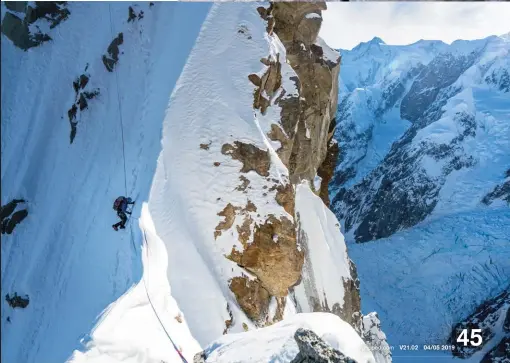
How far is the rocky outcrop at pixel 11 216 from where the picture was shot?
65.8 ft

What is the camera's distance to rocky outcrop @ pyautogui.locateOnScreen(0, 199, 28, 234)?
20.1 meters

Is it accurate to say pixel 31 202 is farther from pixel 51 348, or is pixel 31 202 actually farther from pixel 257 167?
pixel 257 167

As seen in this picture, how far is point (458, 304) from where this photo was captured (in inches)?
2753

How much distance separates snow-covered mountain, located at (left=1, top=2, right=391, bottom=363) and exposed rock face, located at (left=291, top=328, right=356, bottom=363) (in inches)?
13.2

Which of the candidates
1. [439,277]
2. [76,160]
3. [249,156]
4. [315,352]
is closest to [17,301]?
[76,160]

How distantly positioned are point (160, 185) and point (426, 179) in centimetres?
10953

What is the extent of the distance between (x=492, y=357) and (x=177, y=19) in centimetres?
6716

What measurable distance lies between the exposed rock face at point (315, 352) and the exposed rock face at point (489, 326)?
218ft

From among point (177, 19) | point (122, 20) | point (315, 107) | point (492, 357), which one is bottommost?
point (492, 357)

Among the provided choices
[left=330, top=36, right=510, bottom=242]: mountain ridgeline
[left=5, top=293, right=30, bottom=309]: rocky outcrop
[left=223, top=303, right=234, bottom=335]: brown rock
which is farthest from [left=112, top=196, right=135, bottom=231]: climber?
[left=330, top=36, right=510, bottom=242]: mountain ridgeline

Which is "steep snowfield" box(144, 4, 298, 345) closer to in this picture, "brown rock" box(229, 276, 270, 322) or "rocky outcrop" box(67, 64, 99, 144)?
"brown rock" box(229, 276, 270, 322)

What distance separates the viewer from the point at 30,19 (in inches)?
996

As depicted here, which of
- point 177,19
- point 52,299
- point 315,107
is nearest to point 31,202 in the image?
point 52,299

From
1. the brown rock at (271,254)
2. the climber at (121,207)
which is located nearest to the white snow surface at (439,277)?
the brown rock at (271,254)
